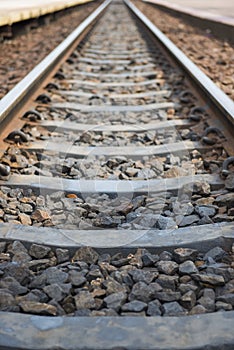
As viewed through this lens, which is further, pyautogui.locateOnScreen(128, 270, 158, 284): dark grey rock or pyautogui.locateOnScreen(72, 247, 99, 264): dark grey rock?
pyautogui.locateOnScreen(72, 247, 99, 264): dark grey rock

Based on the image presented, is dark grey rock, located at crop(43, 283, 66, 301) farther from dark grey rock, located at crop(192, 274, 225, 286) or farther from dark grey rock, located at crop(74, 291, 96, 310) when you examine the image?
dark grey rock, located at crop(192, 274, 225, 286)

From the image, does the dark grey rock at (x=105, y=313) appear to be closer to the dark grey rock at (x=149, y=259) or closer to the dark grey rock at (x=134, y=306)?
the dark grey rock at (x=134, y=306)

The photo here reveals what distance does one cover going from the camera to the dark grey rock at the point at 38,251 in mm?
2145

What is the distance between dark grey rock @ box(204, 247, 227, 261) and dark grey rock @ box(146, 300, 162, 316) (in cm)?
37

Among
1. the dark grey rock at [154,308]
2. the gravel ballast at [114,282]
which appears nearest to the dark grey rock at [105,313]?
the gravel ballast at [114,282]

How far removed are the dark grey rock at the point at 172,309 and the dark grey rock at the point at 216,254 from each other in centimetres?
35

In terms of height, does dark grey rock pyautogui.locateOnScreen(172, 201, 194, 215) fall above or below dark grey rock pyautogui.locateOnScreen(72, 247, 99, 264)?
below

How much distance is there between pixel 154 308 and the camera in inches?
71.9

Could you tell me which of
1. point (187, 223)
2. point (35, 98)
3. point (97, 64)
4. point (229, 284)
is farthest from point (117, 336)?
point (97, 64)

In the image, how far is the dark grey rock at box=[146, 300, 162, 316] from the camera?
1809 millimetres

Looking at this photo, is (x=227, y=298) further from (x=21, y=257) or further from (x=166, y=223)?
(x=21, y=257)

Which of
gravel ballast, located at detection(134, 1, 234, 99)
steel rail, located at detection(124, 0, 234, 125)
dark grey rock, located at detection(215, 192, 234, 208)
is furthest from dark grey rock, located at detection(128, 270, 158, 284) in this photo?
gravel ballast, located at detection(134, 1, 234, 99)

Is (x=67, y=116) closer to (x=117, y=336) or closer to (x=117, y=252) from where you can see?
(x=117, y=252)

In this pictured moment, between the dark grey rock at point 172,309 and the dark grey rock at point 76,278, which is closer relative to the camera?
the dark grey rock at point 172,309
